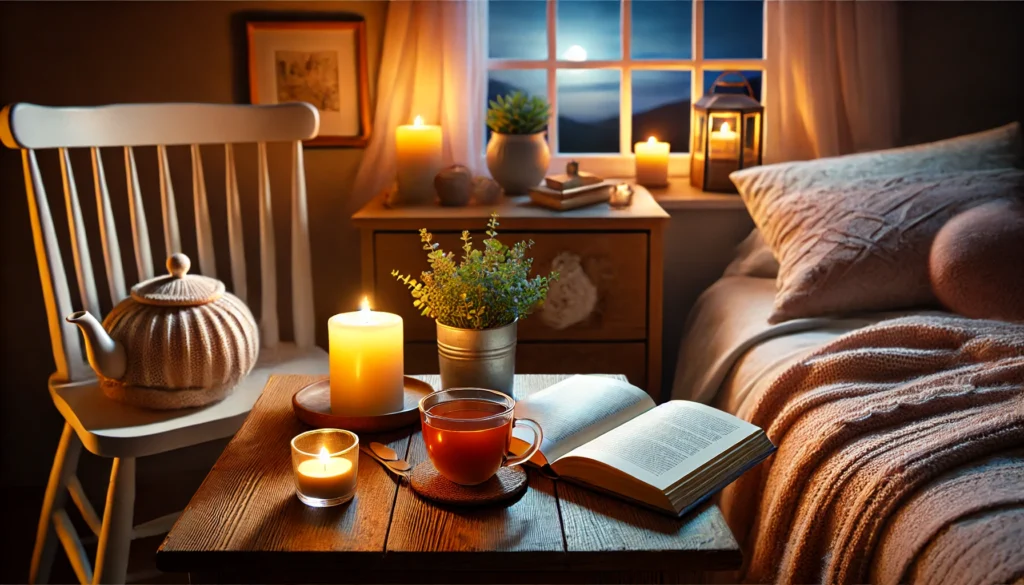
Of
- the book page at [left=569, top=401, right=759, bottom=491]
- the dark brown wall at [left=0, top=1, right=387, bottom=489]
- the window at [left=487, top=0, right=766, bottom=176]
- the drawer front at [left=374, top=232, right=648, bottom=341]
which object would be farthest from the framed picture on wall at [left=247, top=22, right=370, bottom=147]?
the book page at [left=569, top=401, right=759, bottom=491]

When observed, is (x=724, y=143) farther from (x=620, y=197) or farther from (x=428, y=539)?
(x=428, y=539)

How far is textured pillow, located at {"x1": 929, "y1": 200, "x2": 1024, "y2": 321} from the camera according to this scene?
5.53ft

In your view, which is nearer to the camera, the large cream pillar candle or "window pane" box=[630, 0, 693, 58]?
the large cream pillar candle

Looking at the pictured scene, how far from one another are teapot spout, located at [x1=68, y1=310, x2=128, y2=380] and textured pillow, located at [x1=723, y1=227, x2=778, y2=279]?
1378 mm

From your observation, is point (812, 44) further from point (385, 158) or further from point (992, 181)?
point (385, 158)

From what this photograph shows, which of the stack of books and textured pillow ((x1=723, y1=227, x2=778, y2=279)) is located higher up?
the stack of books

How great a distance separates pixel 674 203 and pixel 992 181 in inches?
27.7

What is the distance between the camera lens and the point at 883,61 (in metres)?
2.35

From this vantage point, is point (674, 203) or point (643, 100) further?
point (643, 100)

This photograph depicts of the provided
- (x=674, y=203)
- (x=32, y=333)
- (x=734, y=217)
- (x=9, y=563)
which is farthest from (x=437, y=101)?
(x=9, y=563)

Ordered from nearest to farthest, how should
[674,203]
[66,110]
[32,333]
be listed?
[66,110], [674,203], [32,333]

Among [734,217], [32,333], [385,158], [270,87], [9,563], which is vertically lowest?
[9,563]

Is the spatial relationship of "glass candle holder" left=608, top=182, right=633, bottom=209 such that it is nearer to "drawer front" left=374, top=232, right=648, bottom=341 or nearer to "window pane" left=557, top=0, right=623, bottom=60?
"drawer front" left=374, top=232, right=648, bottom=341

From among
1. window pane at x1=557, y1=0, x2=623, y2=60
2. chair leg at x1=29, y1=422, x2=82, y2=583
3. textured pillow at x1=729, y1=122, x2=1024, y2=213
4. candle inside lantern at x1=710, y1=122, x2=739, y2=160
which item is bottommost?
chair leg at x1=29, y1=422, x2=82, y2=583
